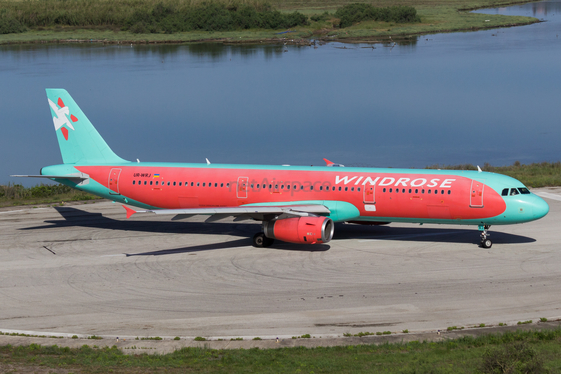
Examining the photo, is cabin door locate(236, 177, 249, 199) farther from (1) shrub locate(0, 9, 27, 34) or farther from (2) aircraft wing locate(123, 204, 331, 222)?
(1) shrub locate(0, 9, 27, 34)

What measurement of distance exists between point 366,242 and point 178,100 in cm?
7149

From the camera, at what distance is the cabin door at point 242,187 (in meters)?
39.3

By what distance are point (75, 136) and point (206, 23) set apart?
450 feet

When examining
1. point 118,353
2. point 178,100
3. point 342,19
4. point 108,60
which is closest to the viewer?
point 118,353

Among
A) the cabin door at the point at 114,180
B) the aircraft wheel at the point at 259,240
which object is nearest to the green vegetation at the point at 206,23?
the cabin door at the point at 114,180

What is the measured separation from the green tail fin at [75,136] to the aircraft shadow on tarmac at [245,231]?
5.02 meters

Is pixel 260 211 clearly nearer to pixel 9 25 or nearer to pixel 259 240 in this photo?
pixel 259 240

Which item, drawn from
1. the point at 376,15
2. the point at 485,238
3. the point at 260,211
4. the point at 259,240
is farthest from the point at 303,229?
the point at 376,15

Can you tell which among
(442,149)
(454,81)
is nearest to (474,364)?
(442,149)

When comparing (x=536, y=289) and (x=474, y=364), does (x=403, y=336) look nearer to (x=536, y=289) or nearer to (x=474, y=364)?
(x=474, y=364)

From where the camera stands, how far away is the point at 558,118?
94062 mm

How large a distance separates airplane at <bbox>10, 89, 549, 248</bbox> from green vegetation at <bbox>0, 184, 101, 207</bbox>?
11.6 m

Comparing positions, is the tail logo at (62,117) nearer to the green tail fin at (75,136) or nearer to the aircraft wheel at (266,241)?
the green tail fin at (75,136)

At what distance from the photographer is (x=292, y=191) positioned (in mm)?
38531
